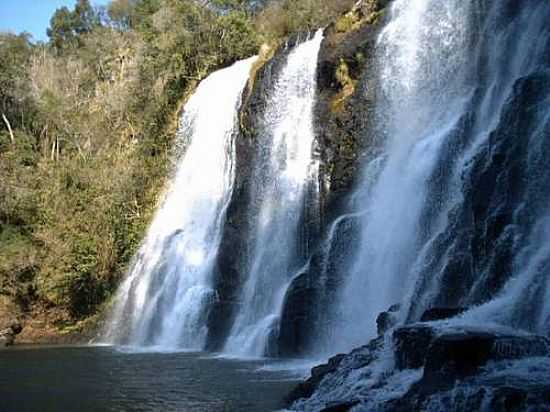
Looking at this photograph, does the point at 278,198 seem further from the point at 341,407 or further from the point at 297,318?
the point at 341,407

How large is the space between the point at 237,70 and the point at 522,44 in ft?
58.9

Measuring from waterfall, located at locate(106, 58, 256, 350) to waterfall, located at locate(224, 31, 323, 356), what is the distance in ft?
6.10

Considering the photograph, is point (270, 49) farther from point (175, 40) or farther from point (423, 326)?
point (423, 326)

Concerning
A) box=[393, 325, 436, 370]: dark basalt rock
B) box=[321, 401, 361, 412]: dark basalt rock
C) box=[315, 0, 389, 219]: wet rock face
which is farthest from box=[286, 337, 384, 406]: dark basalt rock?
box=[315, 0, 389, 219]: wet rock face

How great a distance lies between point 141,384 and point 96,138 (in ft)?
83.7

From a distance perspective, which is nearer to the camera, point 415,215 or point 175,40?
point 415,215

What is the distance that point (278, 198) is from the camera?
2608cm

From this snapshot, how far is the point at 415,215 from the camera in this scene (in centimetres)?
1880

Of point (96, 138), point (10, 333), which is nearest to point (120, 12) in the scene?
point (96, 138)

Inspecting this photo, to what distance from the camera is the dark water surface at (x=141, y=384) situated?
1325 centimetres

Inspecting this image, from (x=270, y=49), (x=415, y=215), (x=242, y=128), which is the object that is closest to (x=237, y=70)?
(x=270, y=49)

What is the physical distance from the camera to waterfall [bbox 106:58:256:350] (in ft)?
86.9

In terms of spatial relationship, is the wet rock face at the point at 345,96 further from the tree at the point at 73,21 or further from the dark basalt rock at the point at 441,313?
the tree at the point at 73,21

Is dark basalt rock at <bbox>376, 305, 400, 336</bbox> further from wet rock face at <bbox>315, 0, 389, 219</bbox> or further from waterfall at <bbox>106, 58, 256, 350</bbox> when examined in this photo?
waterfall at <bbox>106, 58, 256, 350</bbox>
